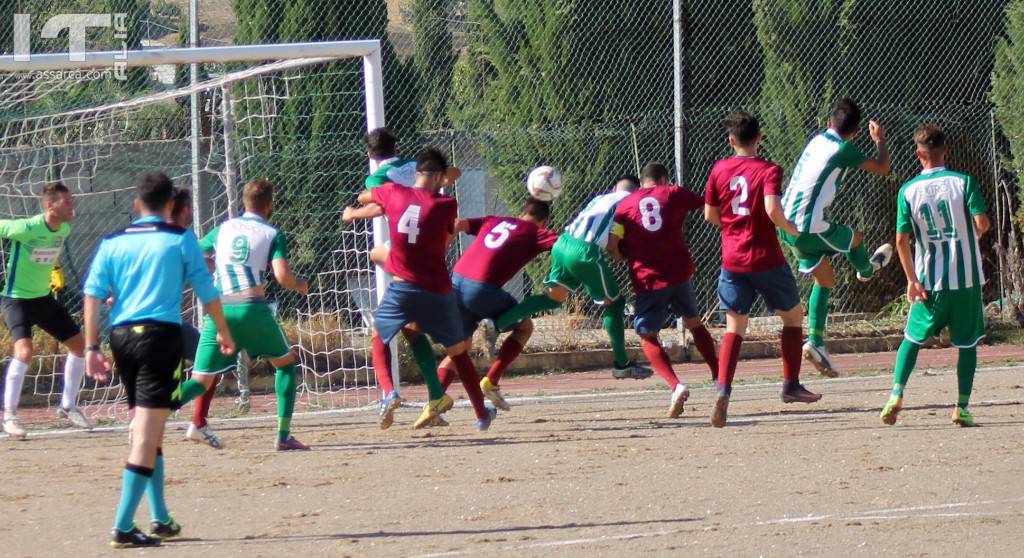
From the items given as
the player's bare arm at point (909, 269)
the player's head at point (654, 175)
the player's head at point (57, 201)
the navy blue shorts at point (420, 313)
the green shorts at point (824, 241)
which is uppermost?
the player's head at point (654, 175)

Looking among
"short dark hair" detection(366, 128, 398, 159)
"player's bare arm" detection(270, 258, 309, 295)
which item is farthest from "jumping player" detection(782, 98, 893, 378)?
"player's bare arm" detection(270, 258, 309, 295)

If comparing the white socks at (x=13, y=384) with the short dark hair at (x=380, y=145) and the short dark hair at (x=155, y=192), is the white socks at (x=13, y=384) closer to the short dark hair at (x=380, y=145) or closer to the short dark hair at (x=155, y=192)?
the short dark hair at (x=380, y=145)

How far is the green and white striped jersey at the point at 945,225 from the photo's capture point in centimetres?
867

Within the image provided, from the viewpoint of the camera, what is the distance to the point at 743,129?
30.1ft

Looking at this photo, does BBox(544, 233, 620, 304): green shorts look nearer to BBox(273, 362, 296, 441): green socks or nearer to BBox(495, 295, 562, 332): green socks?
BBox(495, 295, 562, 332): green socks

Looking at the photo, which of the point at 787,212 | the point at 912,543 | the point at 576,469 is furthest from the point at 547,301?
the point at 912,543

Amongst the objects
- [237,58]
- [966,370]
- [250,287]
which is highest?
[237,58]

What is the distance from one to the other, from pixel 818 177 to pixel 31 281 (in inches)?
220

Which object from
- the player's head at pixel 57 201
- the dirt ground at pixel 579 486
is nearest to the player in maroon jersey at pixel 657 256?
the dirt ground at pixel 579 486

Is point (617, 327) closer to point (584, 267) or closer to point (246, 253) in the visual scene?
point (584, 267)

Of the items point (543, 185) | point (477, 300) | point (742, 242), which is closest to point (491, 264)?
point (477, 300)

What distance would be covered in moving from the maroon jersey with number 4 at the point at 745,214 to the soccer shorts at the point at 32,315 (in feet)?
15.8

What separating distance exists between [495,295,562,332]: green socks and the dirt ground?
2.42ft

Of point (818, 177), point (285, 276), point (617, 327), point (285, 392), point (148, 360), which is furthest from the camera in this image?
point (617, 327)
